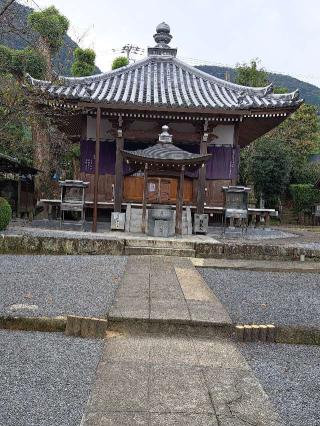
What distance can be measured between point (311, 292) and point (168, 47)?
44.1ft

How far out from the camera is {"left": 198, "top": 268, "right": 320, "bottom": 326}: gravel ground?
13.8ft

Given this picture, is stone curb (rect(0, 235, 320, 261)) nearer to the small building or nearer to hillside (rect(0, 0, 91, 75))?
hillside (rect(0, 0, 91, 75))

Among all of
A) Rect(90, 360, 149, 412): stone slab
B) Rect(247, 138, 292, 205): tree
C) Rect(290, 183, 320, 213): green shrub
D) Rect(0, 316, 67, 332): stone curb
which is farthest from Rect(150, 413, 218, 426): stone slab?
Rect(290, 183, 320, 213): green shrub

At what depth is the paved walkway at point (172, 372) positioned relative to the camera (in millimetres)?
2314

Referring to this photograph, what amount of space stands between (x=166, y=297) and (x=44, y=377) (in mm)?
2068

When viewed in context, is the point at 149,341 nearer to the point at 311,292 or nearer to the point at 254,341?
the point at 254,341

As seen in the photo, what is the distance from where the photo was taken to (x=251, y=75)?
86.0ft

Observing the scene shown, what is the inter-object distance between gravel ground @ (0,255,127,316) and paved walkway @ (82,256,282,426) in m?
0.36

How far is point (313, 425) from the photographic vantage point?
231 centimetres

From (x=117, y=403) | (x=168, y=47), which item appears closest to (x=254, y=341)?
(x=117, y=403)

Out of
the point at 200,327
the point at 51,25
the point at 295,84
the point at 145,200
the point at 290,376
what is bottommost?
the point at 290,376

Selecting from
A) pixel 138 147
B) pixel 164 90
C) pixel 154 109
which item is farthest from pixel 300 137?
pixel 154 109

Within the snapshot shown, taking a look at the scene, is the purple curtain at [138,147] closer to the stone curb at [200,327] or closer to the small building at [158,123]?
the small building at [158,123]

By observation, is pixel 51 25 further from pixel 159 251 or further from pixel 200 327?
pixel 200 327
